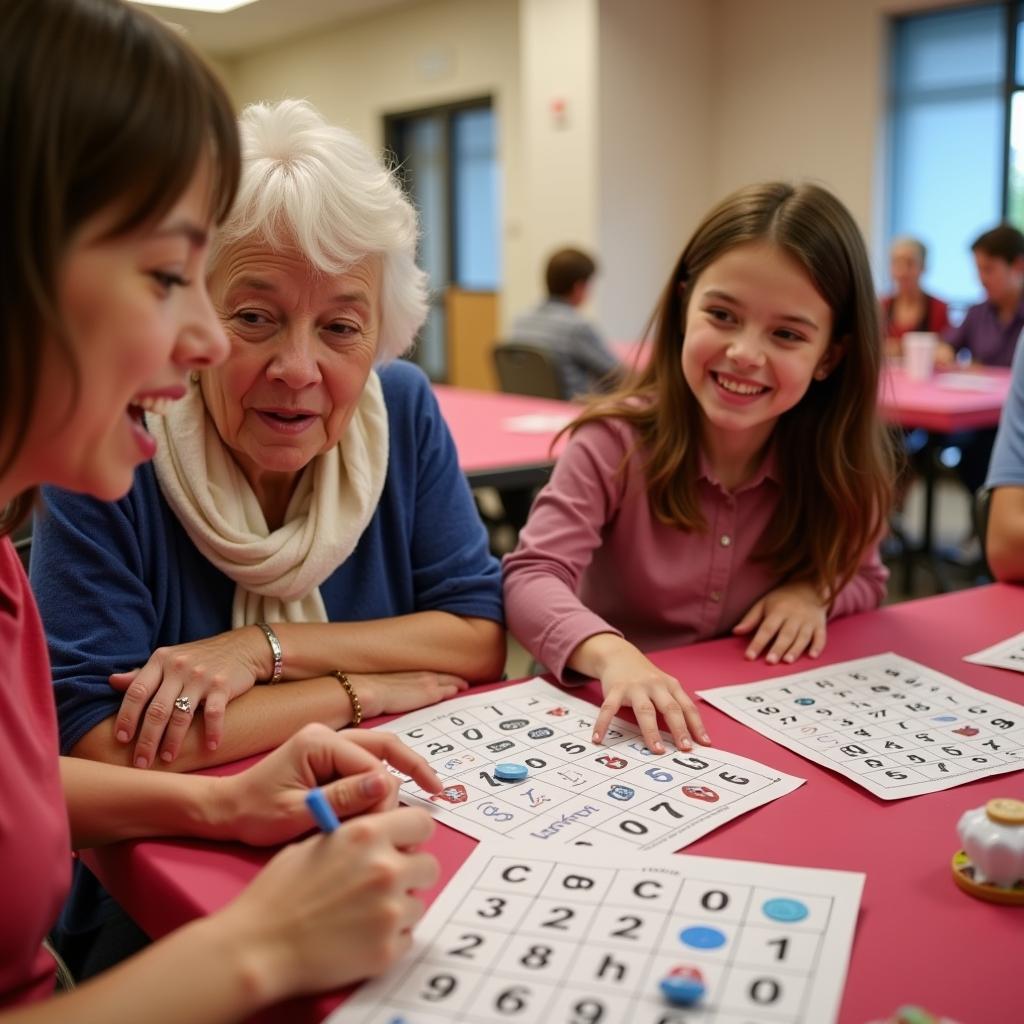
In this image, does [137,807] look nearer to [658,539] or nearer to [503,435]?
[658,539]

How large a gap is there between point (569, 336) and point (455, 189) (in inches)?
183

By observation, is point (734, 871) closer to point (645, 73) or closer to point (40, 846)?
point (40, 846)

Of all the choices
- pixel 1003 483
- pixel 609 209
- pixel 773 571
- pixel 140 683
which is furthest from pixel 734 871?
pixel 609 209

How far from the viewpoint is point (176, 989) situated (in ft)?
2.42

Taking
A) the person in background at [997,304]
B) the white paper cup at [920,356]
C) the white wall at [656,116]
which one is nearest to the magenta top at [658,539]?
the white paper cup at [920,356]

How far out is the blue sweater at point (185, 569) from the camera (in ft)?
3.94

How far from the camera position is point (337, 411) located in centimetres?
136

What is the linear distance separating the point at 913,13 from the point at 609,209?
2.08 metres

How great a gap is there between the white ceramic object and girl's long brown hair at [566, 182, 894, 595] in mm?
785

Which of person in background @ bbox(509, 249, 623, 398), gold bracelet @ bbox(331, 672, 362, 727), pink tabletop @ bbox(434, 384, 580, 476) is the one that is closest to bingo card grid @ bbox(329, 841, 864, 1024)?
gold bracelet @ bbox(331, 672, 362, 727)

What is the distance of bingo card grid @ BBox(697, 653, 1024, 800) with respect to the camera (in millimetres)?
1131

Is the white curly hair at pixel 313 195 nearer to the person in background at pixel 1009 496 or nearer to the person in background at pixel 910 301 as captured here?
the person in background at pixel 1009 496

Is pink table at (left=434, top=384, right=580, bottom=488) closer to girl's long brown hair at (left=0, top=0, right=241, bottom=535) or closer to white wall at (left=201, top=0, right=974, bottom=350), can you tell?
girl's long brown hair at (left=0, top=0, right=241, bottom=535)

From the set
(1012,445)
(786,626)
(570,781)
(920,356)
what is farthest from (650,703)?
(920,356)
